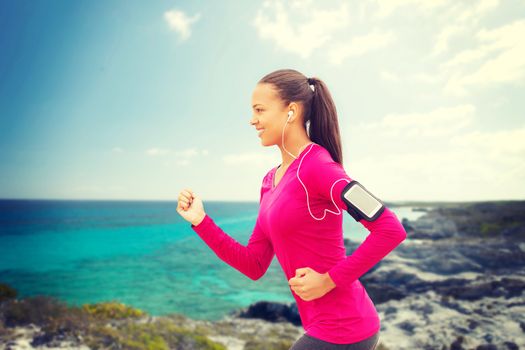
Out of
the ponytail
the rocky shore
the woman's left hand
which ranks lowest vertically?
the rocky shore

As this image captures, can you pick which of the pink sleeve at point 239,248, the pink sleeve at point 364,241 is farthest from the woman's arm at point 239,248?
the pink sleeve at point 364,241

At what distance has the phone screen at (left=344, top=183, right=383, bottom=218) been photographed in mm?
1701

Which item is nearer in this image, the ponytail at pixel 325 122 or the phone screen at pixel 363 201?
the phone screen at pixel 363 201

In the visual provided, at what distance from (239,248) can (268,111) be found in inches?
33.2

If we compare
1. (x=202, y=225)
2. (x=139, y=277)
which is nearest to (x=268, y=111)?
(x=202, y=225)

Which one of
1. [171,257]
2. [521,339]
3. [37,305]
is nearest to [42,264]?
[171,257]

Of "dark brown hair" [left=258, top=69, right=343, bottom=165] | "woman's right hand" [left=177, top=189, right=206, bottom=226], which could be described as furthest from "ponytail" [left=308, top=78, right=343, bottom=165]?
"woman's right hand" [left=177, top=189, right=206, bottom=226]

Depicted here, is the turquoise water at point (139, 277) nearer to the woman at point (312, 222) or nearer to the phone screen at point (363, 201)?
the woman at point (312, 222)

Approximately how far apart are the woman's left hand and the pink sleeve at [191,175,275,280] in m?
0.50

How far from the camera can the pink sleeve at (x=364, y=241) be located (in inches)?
66.6

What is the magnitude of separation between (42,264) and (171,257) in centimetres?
1226

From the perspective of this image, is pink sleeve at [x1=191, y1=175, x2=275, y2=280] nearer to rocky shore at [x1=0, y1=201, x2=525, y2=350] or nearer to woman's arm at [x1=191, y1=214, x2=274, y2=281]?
woman's arm at [x1=191, y1=214, x2=274, y2=281]

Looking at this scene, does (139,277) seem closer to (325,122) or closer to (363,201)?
(325,122)

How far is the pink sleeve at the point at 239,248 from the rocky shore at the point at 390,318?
648 centimetres
